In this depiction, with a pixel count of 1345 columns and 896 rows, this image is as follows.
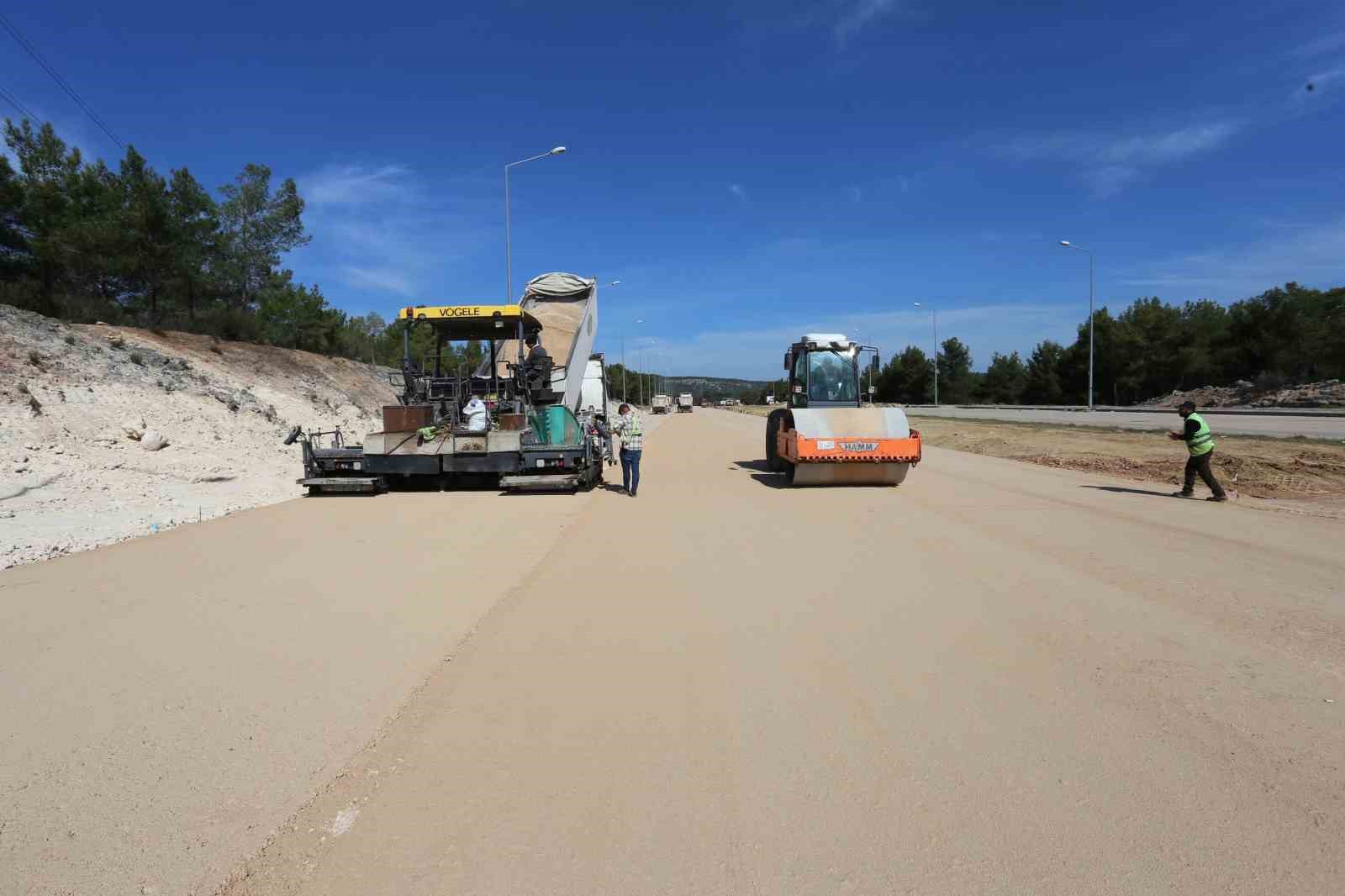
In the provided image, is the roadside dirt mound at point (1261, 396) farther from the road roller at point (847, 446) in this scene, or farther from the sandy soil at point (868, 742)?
the sandy soil at point (868, 742)

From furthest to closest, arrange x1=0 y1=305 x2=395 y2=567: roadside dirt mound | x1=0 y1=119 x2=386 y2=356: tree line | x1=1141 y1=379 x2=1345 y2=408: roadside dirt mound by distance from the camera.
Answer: x1=1141 y1=379 x2=1345 y2=408: roadside dirt mound → x1=0 y1=119 x2=386 y2=356: tree line → x1=0 y1=305 x2=395 y2=567: roadside dirt mound

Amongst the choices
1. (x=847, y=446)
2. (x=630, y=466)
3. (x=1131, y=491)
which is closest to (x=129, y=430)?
(x=630, y=466)

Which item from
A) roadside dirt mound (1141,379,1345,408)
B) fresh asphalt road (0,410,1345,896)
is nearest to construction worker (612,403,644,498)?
fresh asphalt road (0,410,1345,896)

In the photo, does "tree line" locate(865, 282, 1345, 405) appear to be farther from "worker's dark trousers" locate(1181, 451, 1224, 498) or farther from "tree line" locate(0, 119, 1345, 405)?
"worker's dark trousers" locate(1181, 451, 1224, 498)

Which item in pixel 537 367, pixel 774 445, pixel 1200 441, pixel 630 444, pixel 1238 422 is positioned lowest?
pixel 1238 422

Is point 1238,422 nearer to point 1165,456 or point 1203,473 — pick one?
point 1165,456

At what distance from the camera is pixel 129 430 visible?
15156mm

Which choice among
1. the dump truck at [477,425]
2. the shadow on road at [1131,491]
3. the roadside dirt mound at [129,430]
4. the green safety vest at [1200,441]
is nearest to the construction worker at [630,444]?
the dump truck at [477,425]

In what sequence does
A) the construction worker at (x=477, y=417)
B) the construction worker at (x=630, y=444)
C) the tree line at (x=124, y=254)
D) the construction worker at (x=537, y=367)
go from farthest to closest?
the tree line at (x=124, y=254)
the construction worker at (x=537, y=367)
the construction worker at (x=477, y=417)
the construction worker at (x=630, y=444)

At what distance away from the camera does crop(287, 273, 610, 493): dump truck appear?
1245cm

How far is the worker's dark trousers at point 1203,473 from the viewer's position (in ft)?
35.9

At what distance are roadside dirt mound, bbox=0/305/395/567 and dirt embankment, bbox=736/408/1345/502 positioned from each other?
1626cm

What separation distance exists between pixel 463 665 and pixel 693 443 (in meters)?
23.0

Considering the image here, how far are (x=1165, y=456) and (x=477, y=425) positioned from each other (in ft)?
51.3
